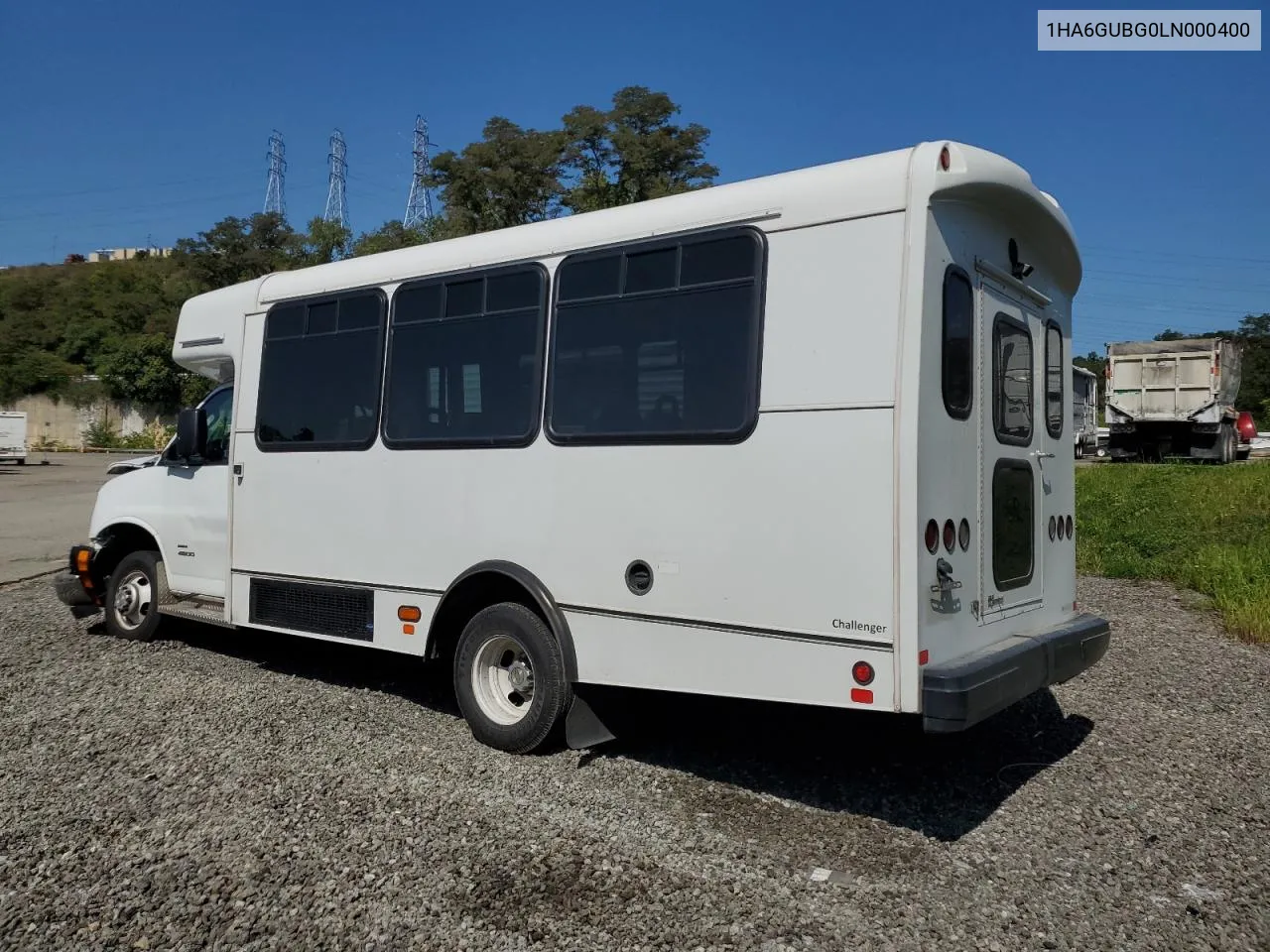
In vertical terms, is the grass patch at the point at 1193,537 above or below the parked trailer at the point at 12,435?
below

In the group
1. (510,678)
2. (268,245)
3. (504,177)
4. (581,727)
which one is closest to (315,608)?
(510,678)

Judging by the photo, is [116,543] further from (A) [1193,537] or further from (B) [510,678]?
(A) [1193,537]

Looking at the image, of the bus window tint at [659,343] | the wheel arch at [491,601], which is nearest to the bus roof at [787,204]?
the bus window tint at [659,343]

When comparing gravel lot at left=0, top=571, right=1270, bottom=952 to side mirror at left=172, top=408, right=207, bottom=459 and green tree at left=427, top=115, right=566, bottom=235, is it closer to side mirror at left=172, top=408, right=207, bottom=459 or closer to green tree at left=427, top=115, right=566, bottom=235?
side mirror at left=172, top=408, right=207, bottom=459

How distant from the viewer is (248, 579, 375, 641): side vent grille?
20.8 ft

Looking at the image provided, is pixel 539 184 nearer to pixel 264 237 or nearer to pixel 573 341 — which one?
pixel 264 237

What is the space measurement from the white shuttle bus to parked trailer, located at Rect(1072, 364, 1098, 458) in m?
30.9

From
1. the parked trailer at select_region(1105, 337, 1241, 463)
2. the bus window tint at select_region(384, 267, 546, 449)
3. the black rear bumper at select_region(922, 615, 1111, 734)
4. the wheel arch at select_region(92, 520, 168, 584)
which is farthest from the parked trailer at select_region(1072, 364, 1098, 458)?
the bus window tint at select_region(384, 267, 546, 449)

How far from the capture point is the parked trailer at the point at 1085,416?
34.6 metres

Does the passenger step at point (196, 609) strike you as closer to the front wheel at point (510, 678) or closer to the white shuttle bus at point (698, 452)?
the white shuttle bus at point (698, 452)

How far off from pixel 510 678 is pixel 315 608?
160 cm

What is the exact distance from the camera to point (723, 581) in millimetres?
4742

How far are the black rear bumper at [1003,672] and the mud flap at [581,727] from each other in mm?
1767

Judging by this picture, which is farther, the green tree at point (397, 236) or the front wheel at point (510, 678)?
the green tree at point (397, 236)
